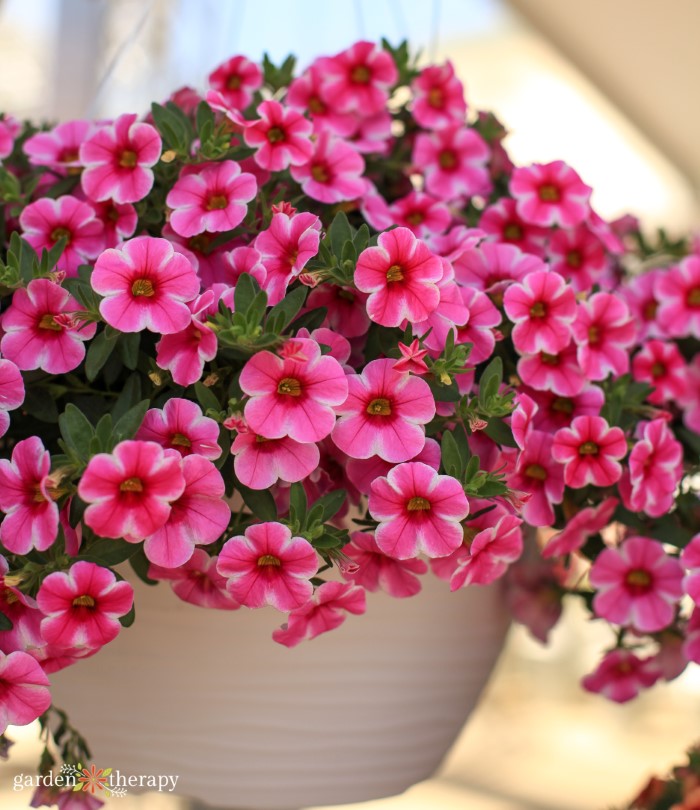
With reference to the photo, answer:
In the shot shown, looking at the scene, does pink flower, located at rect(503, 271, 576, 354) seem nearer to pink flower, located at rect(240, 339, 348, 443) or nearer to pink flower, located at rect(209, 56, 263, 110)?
pink flower, located at rect(240, 339, 348, 443)

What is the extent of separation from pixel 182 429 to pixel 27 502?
8 centimetres

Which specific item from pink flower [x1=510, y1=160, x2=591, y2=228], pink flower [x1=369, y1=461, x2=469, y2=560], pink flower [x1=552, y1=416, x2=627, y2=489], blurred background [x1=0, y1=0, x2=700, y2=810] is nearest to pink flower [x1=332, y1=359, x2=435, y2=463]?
pink flower [x1=369, y1=461, x2=469, y2=560]

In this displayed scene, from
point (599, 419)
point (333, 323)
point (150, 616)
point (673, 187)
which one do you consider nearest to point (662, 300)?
point (599, 419)

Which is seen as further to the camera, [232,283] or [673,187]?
[673,187]

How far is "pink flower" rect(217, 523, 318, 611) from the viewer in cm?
43

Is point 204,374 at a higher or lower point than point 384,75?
lower

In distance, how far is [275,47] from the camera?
96 cm

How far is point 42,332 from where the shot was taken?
0.48m

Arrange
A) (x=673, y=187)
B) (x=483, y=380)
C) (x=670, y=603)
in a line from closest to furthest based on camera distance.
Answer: (x=483, y=380)
(x=670, y=603)
(x=673, y=187)

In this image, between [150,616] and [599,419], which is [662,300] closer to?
[599,419]

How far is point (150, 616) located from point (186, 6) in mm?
663

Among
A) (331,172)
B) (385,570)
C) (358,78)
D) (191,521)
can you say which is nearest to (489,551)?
(385,570)

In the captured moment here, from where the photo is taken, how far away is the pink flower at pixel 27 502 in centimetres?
42

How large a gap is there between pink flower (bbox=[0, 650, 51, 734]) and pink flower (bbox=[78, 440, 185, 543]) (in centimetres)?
9
